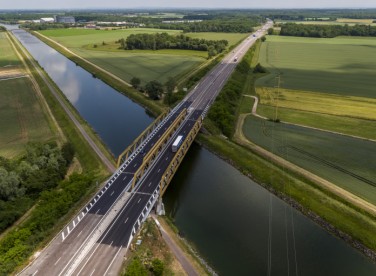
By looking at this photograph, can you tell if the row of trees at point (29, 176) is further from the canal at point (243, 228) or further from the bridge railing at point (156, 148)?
the bridge railing at point (156, 148)

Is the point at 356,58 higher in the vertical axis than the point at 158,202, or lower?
higher

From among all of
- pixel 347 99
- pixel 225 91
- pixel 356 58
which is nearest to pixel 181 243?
pixel 225 91

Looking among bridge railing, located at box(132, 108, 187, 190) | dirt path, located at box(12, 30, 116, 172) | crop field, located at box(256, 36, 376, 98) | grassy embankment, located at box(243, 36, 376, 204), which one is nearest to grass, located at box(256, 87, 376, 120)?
grassy embankment, located at box(243, 36, 376, 204)

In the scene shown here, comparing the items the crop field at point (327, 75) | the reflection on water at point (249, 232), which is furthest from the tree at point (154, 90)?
the reflection on water at point (249, 232)

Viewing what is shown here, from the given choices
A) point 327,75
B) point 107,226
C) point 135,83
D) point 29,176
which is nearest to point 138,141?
point 29,176

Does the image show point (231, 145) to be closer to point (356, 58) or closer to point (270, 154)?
point (270, 154)

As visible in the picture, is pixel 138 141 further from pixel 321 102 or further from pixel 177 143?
pixel 321 102

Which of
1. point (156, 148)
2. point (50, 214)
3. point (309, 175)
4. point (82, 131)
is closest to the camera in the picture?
point (50, 214)
